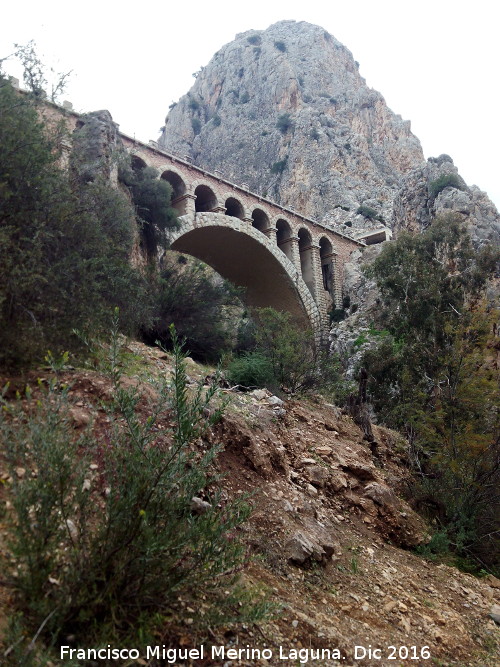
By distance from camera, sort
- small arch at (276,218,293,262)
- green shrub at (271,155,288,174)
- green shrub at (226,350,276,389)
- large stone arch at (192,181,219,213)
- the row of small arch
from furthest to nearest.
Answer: green shrub at (271,155,288,174) → small arch at (276,218,293,262) → large stone arch at (192,181,219,213) → the row of small arch → green shrub at (226,350,276,389)

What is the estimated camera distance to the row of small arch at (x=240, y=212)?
19609 mm

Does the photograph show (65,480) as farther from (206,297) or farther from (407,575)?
(206,297)

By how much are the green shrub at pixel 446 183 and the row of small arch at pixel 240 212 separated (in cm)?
674

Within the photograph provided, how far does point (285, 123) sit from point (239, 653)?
47.6 metres

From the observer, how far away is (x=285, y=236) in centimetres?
2558

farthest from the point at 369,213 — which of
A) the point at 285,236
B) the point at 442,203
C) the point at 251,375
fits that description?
the point at 251,375

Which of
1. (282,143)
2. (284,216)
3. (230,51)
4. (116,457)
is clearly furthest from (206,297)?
(230,51)

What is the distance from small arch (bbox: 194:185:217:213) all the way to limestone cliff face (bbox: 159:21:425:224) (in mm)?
18290

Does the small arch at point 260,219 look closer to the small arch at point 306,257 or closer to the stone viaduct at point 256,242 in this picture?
the stone viaduct at point 256,242

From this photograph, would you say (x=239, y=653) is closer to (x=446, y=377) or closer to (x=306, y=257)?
(x=446, y=377)

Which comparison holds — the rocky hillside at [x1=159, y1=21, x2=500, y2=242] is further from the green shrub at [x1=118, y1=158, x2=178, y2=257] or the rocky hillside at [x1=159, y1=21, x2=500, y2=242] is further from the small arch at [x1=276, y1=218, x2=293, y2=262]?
the green shrub at [x1=118, y1=158, x2=178, y2=257]

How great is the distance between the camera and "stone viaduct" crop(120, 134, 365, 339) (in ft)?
63.7

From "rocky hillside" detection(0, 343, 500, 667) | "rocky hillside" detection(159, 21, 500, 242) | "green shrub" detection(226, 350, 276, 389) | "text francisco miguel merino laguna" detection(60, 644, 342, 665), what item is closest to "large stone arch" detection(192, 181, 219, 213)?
"green shrub" detection(226, 350, 276, 389)

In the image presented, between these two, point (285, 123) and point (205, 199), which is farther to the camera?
point (285, 123)
